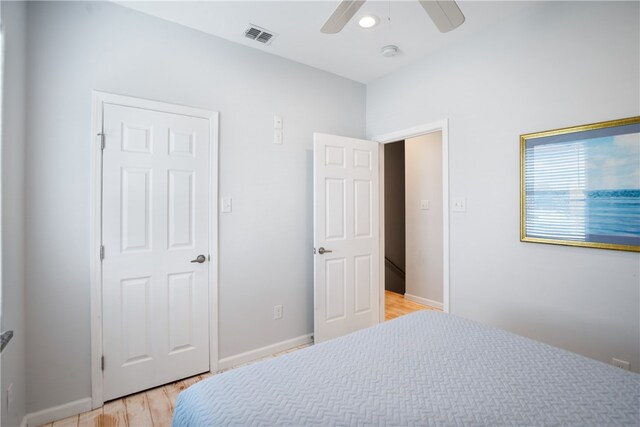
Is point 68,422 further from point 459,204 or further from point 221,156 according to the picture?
point 459,204

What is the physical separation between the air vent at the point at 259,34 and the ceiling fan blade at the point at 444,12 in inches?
55.6

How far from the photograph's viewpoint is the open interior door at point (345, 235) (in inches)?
111

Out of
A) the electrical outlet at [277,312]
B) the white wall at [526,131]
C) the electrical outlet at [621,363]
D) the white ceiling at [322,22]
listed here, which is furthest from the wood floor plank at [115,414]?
the electrical outlet at [621,363]

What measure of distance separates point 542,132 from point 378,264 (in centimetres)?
183

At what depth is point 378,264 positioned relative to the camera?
3.24 meters

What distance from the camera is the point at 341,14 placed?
1.43 m

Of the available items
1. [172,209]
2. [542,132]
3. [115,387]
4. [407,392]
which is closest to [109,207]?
[172,209]

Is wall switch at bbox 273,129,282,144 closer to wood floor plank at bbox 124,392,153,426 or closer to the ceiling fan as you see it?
the ceiling fan

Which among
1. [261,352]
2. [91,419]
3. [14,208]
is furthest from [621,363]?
[14,208]

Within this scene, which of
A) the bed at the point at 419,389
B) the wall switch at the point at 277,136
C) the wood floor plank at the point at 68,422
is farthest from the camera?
the wall switch at the point at 277,136

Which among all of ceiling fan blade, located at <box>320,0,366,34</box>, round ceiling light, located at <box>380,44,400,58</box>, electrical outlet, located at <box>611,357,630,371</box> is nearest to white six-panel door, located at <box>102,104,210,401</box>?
ceiling fan blade, located at <box>320,0,366,34</box>

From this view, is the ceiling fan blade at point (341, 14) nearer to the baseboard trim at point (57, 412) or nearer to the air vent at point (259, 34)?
the air vent at point (259, 34)

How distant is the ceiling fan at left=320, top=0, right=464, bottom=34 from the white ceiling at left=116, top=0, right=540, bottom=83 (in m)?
0.69

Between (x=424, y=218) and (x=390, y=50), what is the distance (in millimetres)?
2247
